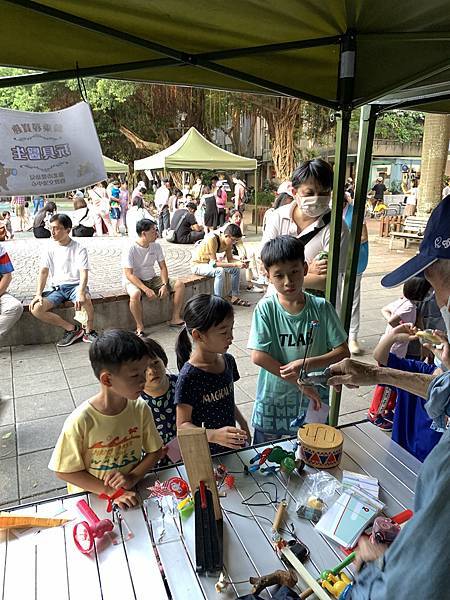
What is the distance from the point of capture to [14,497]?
2775 millimetres

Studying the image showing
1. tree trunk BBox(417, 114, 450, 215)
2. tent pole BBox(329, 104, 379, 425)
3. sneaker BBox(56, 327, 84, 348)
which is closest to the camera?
tent pole BBox(329, 104, 379, 425)

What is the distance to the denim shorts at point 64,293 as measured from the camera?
5402mm

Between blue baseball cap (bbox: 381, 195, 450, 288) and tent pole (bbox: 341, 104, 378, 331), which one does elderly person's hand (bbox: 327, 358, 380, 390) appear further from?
tent pole (bbox: 341, 104, 378, 331)

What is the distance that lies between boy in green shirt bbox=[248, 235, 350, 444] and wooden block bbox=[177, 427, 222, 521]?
2.48 feet

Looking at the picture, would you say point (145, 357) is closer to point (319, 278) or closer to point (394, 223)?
point (319, 278)

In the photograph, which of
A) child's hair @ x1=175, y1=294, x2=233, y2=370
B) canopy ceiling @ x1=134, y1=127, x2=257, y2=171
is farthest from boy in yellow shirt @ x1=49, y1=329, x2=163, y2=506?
canopy ceiling @ x1=134, y1=127, x2=257, y2=171

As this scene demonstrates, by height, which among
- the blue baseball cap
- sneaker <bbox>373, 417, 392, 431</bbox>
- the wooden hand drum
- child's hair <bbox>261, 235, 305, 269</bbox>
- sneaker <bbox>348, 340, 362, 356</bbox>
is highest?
the blue baseball cap

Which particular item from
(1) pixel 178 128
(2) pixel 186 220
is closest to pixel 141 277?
(2) pixel 186 220

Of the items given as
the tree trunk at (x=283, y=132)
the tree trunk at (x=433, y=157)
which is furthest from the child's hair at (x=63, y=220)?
the tree trunk at (x=283, y=132)

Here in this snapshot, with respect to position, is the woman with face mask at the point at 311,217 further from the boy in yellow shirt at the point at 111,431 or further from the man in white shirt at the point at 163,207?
the man in white shirt at the point at 163,207

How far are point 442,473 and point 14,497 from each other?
9.18ft

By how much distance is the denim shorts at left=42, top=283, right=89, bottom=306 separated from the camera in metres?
5.40

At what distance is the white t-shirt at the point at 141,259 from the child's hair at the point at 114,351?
396 cm

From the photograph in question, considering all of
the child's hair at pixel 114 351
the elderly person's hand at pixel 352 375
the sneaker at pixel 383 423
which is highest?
the child's hair at pixel 114 351
